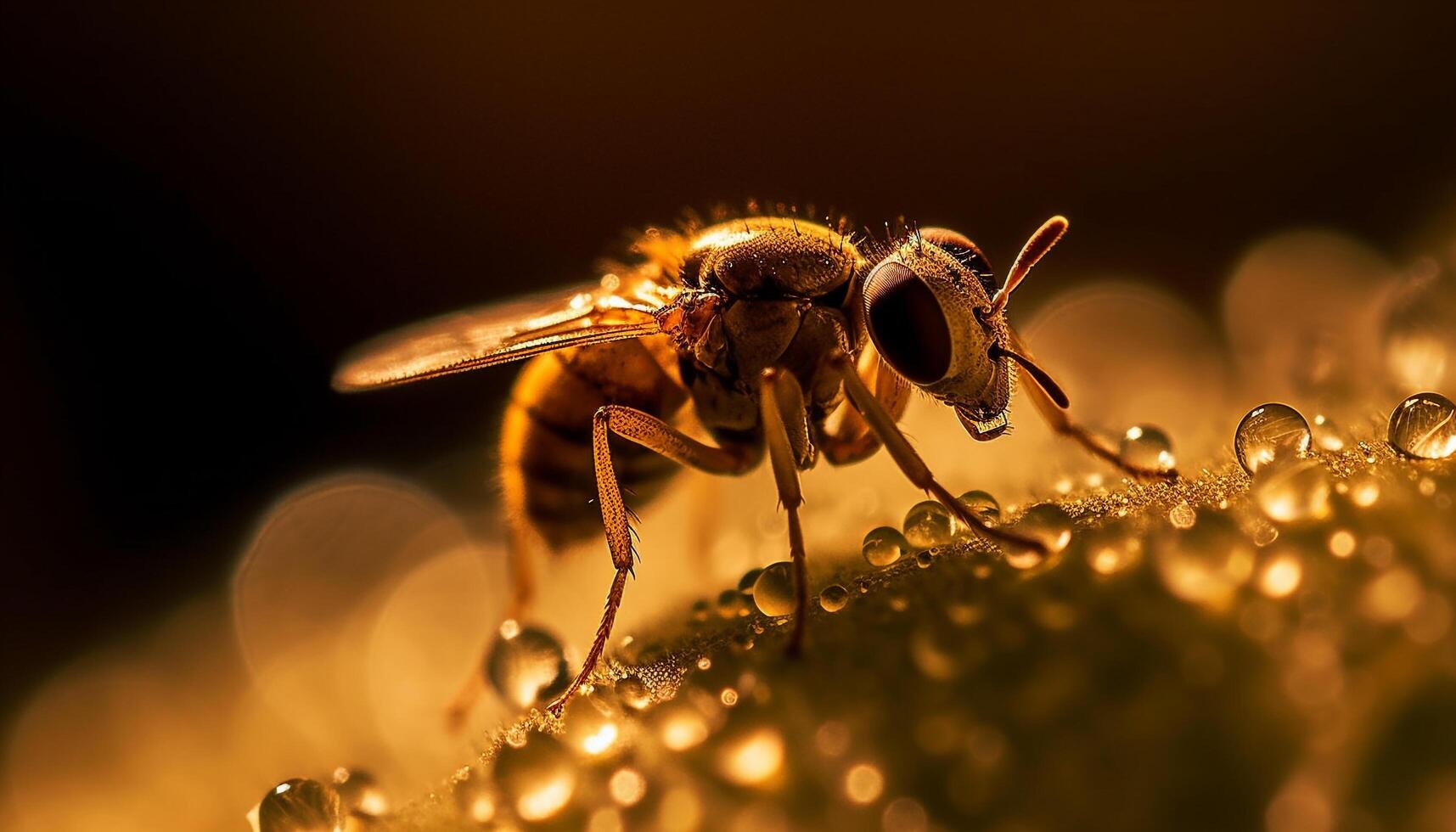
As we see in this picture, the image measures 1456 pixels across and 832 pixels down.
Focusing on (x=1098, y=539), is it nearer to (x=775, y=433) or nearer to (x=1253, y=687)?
(x=1253, y=687)

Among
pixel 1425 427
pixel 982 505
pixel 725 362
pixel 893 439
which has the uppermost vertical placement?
pixel 725 362

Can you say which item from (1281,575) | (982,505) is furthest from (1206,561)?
(982,505)

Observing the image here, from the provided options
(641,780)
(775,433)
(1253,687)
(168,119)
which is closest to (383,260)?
(168,119)

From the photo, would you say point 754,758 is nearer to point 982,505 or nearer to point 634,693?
point 634,693

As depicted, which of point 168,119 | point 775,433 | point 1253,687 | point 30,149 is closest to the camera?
point 1253,687

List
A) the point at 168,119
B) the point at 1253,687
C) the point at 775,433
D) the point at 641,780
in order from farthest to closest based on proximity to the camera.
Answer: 1. the point at 168,119
2. the point at 775,433
3. the point at 641,780
4. the point at 1253,687

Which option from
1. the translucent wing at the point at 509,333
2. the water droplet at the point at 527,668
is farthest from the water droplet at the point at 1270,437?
the translucent wing at the point at 509,333
